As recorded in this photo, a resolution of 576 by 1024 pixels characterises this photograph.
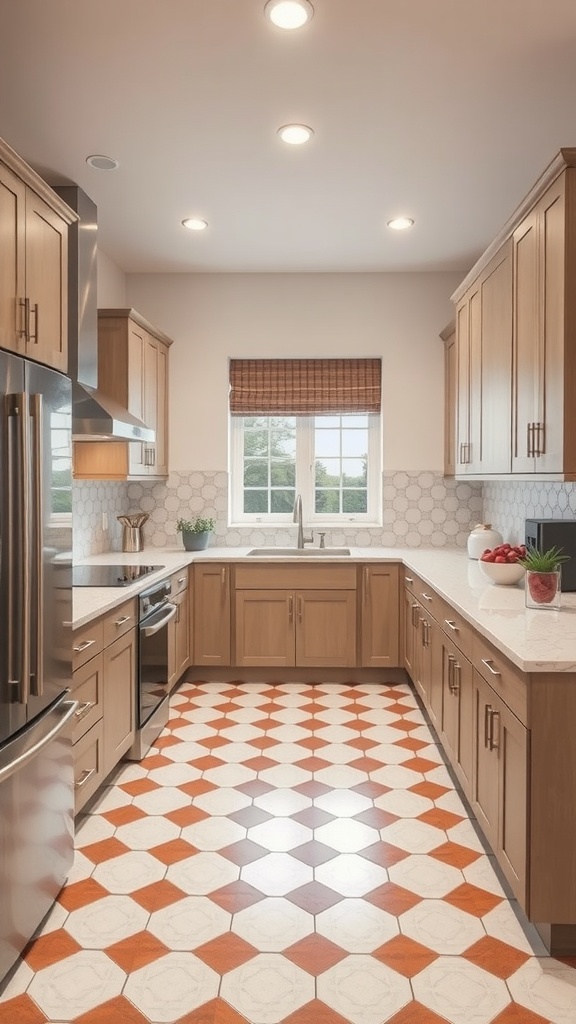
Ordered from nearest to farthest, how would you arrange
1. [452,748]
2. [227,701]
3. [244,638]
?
[452,748] < [227,701] < [244,638]

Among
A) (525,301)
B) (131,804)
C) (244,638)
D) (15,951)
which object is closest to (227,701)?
(244,638)

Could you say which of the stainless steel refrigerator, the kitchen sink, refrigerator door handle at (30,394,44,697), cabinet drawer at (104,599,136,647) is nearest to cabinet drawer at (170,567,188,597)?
the kitchen sink

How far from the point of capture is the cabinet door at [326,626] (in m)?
4.80

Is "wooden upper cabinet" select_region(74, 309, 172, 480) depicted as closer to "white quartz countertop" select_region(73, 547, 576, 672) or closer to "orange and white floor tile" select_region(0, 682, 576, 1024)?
"white quartz countertop" select_region(73, 547, 576, 672)

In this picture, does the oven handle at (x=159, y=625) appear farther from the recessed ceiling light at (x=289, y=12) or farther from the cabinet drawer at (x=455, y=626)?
the recessed ceiling light at (x=289, y=12)

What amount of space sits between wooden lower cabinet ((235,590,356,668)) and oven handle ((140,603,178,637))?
674 mm

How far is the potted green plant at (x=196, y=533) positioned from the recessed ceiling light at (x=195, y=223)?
1.95 metres

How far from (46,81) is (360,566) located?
10.4 feet

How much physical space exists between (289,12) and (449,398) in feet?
10.4

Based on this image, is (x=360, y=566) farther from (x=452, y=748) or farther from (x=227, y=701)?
(x=452, y=748)

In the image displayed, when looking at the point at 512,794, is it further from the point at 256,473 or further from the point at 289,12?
the point at 256,473

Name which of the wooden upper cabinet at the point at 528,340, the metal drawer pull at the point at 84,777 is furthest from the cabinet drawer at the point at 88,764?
the wooden upper cabinet at the point at 528,340

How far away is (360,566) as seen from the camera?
188 inches

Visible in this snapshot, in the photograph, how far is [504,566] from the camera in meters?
3.37
